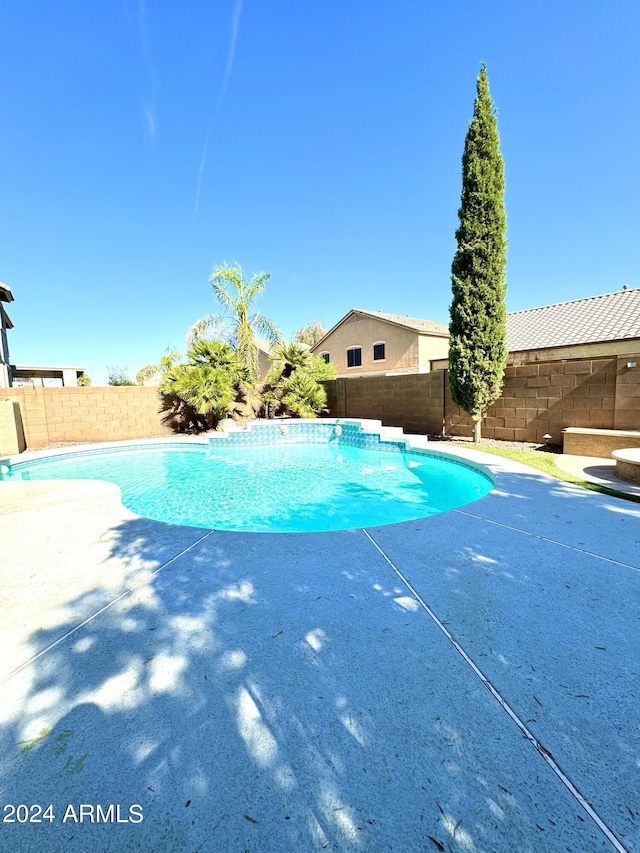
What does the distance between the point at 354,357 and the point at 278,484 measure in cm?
1892

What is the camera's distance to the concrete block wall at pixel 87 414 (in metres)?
12.9

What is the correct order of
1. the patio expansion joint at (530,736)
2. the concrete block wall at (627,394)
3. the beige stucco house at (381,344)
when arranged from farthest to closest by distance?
the beige stucco house at (381,344) → the concrete block wall at (627,394) → the patio expansion joint at (530,736)

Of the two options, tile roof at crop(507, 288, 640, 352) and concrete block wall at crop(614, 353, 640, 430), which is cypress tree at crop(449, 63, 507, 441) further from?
tile roof at crop(507, 288, 640, 352)

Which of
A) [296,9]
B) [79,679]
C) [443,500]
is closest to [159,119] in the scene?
[296,9]

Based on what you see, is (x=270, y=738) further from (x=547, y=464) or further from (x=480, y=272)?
(x=480, y=272)


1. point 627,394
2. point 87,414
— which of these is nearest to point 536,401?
point 627,394

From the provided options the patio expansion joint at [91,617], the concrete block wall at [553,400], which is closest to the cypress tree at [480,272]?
the concrete block wall at [553,400]

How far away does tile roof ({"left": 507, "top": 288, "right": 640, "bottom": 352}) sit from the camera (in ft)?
44.9

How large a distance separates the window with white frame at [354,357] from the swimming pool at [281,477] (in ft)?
41.1

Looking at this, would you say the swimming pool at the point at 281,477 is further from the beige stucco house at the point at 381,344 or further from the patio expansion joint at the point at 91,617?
the beige stucco house at the point at 381,344

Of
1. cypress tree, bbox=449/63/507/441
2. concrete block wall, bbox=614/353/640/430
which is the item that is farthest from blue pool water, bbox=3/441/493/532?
concrete block wall, bbox=614/353/640/430

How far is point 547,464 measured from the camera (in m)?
7.38

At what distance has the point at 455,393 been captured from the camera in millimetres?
10234

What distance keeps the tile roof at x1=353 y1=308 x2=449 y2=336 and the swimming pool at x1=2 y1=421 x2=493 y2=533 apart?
11.8m
